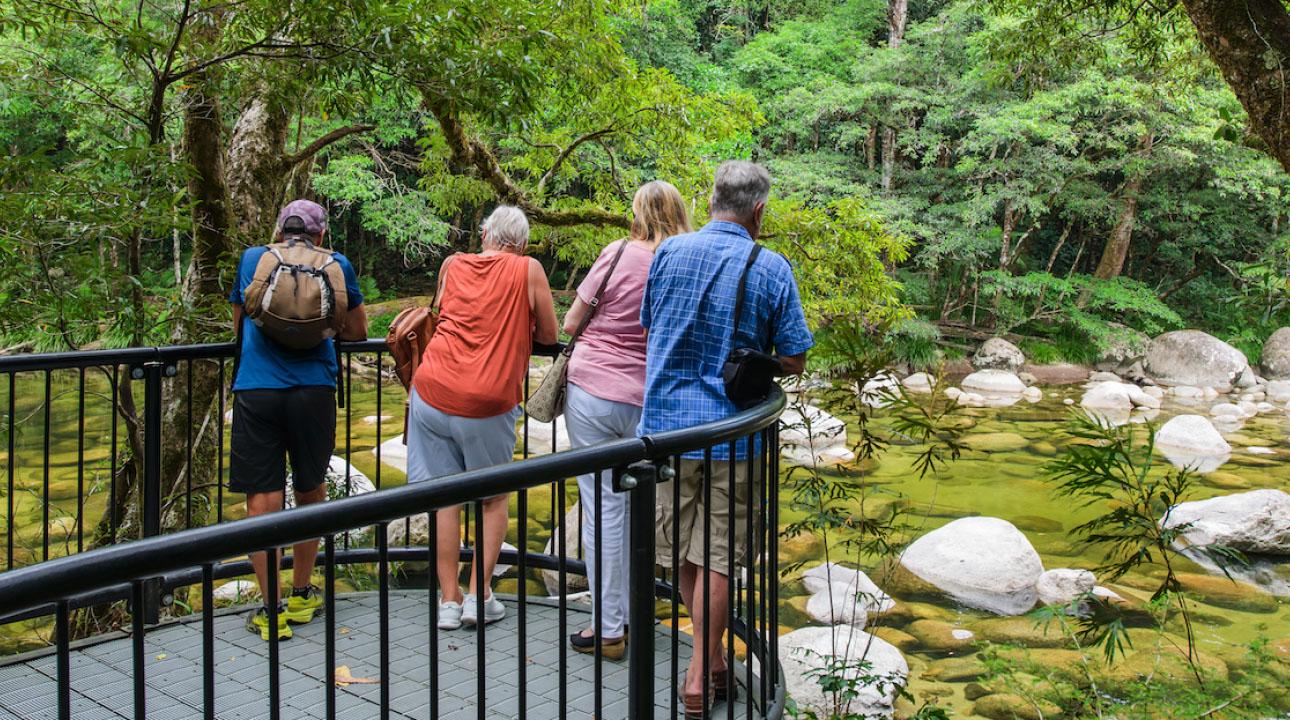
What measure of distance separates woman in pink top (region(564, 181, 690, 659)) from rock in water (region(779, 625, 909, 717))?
6.02 feet

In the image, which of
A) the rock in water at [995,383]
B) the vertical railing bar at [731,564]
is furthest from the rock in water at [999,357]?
the vertical railing bar at [731,564]

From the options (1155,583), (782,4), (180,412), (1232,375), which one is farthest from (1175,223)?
(180,412)

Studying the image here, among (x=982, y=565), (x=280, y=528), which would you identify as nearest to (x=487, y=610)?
(x=280, y=528)

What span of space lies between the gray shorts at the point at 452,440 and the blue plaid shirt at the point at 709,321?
775mm

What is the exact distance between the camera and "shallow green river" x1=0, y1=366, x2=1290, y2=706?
22.1 ft

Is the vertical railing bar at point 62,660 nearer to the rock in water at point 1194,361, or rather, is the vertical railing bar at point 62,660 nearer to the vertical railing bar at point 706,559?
the vertical railing bar at point 706,559

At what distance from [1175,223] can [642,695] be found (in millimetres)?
22791

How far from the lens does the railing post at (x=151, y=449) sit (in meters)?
3.47

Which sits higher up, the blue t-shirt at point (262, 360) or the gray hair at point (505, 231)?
the gray hair at point (505, 231)

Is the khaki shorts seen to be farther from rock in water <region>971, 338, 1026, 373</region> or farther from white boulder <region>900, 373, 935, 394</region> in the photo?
rock in water <region>971, 338, 1026, 373</region>

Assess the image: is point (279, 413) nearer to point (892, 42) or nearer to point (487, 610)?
point (487, 610)

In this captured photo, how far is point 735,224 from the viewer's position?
3.11 m

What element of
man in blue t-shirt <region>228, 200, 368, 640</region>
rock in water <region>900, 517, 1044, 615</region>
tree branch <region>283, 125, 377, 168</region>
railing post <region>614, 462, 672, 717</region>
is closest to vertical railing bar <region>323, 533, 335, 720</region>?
railing post <region>614, 462, 672, 717</region>

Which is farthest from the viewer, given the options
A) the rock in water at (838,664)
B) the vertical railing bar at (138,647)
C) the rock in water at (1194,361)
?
the rock in water at (1194,361)
